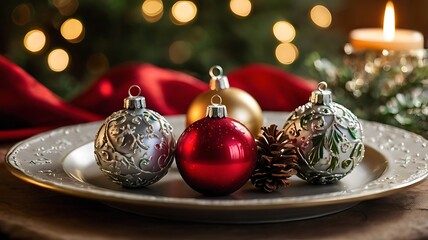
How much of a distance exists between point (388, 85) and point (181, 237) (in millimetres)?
686

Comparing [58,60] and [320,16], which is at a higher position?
[320,16]

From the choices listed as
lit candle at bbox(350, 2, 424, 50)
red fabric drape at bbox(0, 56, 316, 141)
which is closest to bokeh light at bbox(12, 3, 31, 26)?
red fabric drape at bbox(0, 56, 316, 141)

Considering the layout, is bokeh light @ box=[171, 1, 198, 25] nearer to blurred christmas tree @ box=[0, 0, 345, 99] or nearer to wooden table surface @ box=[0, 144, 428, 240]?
blurred christmas tree @ box=[0, 0, 345, 99]

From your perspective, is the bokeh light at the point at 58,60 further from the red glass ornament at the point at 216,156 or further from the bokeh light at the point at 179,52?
the red glass ornament at the point at 216,156

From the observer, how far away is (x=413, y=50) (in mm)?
1459

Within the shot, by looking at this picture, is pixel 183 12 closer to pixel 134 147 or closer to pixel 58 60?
pixel 58 60

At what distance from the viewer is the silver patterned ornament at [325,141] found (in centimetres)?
87

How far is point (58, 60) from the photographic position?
2.41m

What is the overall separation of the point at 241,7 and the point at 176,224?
170 cm

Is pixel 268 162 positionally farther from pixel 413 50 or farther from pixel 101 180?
pixel 413 50

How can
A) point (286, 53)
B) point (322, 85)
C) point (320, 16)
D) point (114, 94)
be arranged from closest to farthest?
point (322, 85) → point (114, 94) → point (286, 53) → point (320, 16)

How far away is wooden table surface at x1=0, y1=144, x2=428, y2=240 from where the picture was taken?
2.48 feet

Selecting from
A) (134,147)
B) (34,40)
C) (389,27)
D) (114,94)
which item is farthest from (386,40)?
(34,40)

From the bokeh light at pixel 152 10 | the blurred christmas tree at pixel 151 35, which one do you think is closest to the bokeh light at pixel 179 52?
the blurred christmas tree at pixel 151 35
